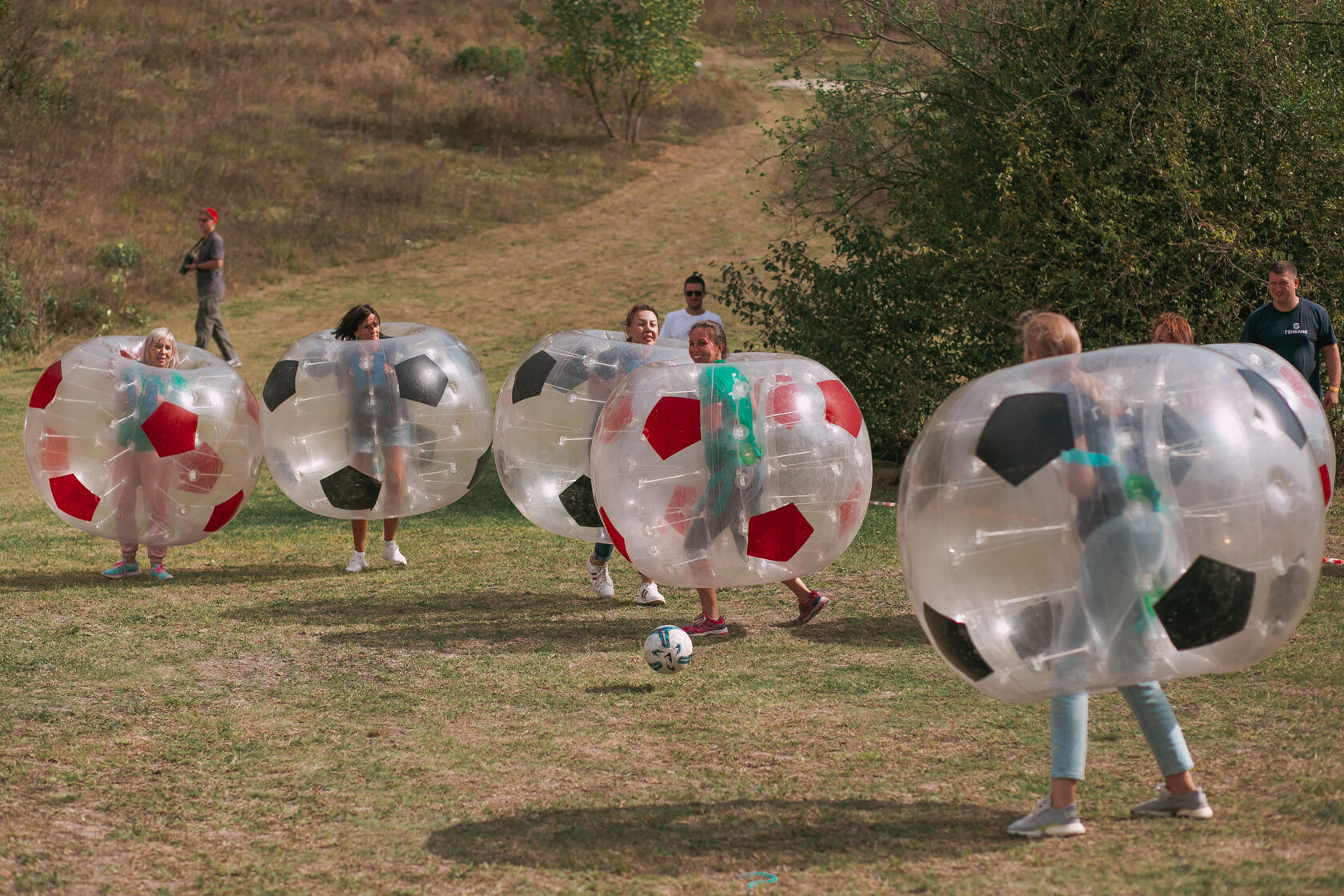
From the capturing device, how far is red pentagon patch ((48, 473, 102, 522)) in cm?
805

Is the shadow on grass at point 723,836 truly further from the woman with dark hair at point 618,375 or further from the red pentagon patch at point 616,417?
the woman with dark hair at point 618,375

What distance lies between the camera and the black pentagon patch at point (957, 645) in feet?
13.8

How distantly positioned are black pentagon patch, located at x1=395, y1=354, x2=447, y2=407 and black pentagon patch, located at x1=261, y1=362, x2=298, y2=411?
0.71 metres

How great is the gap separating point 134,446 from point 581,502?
2.93 m

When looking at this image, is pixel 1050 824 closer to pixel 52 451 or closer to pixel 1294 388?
pixel 1294 388

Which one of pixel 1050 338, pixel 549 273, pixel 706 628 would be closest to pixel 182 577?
pixel 706 628

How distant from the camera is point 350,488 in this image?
26.9 feet

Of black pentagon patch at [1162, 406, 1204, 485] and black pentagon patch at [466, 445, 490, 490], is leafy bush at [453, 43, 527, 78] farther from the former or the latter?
black pentagon patch at [1162, 406, 1204, 485]

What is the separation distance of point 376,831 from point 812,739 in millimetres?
1946

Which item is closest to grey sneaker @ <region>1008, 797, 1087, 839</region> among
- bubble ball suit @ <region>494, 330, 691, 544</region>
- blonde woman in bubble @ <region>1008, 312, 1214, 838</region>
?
blonde woman in bubble @ <region>1008, 312, 1214, 838</region>

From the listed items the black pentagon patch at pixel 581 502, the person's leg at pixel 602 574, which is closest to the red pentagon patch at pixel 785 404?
the black pentagon patch at pixel 581 502

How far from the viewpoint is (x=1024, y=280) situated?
11.5m

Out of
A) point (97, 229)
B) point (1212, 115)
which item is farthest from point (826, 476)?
point (97, 229)

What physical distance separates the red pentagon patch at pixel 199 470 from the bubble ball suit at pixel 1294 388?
Result: 614 cm
